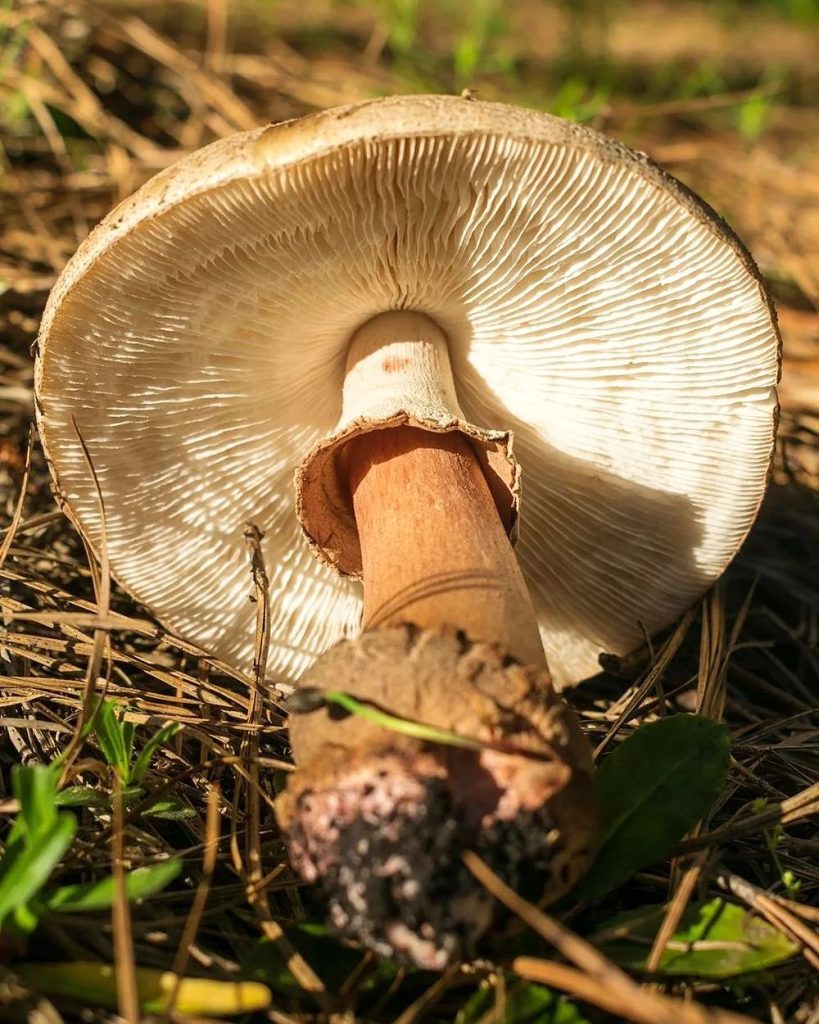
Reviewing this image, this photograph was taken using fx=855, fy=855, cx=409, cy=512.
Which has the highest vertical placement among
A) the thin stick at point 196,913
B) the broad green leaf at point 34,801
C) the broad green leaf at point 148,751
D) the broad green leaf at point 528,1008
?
the broad green leaf at point 148,751

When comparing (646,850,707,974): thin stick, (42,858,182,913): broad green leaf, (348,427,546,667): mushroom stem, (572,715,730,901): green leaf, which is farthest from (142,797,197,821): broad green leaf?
(646,850,707,974): thin stick

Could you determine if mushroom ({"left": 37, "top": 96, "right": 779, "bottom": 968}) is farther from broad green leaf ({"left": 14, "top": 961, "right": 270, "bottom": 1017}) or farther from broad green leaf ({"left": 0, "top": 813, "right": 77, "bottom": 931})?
broad green leaf ({"left": 0, "top": 813, "right": 77, "bottom": 931})

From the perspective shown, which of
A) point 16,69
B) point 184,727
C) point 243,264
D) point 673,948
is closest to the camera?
point 673,948

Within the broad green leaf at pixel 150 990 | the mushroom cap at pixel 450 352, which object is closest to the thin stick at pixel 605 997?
the broad green leaf at pixel 150 990

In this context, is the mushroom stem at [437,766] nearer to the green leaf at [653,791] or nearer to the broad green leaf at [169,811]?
the green leaf at [653,791]

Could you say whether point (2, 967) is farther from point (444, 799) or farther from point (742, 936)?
point (742, 936)

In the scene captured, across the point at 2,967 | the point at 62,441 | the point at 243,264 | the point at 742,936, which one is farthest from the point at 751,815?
the point at 62,441

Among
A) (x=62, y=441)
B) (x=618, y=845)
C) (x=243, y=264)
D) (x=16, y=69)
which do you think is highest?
(x=16, y=69)
